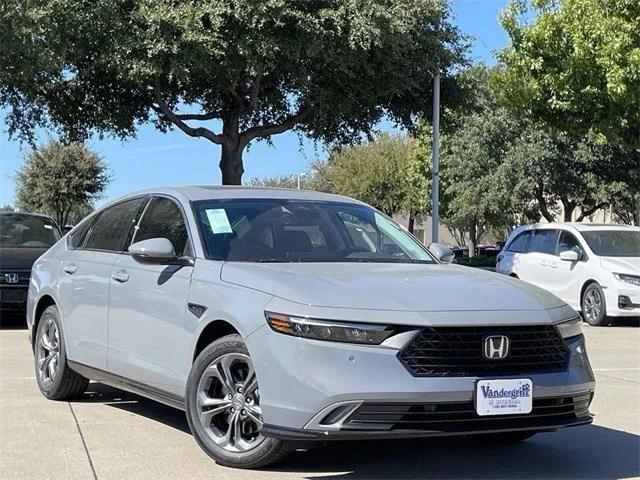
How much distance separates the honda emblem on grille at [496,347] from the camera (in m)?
4.88

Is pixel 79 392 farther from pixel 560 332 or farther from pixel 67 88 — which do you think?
pixel 67 88

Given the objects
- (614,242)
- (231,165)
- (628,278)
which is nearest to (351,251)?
(628,278)

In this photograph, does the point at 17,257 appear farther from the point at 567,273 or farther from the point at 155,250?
the point at 155,250

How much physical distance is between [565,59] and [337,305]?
17029 millimetres

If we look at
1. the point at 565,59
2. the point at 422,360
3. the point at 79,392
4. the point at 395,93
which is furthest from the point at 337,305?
the point at 395,93

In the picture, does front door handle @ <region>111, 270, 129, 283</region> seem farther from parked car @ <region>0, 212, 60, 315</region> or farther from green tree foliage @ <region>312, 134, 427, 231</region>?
green tree foliage @ <region>312, 134, 427, 231</region>

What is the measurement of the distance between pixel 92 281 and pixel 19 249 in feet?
27.2

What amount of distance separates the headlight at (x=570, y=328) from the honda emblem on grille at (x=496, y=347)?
0.40m

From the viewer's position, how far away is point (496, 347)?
4.90 m

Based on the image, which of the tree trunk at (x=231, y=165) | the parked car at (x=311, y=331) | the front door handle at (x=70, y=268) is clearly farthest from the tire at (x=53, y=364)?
the tree trunk at (x=231, y=165)

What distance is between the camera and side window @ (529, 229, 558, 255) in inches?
664

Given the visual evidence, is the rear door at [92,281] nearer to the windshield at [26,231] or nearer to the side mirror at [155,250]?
the side mirror at [155,250]

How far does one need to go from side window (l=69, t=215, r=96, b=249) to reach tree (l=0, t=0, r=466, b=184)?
12.0m

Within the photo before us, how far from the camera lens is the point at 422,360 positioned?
188 inches
